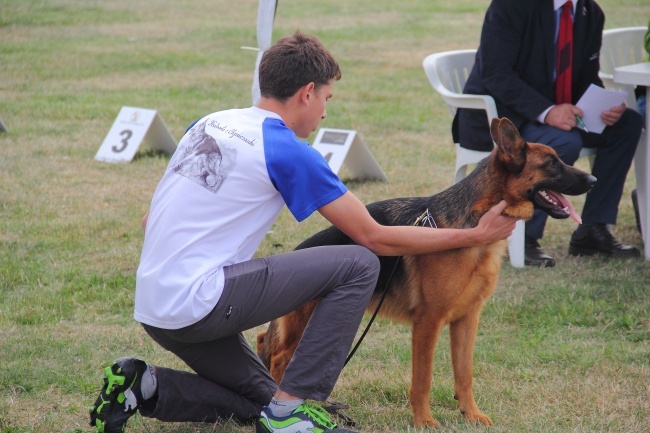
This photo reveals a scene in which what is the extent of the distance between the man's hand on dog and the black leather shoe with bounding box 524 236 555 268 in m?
2.26

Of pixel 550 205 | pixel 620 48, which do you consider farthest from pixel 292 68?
pixel 620 48

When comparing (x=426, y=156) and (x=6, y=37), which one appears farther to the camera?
(x=6, y=37)

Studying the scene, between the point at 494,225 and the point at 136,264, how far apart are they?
289 cm

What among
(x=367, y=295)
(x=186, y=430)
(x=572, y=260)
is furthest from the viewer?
(x=572, y=260)

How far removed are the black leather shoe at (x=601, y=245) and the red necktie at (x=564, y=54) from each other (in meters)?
0.95

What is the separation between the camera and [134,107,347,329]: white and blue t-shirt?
2881 mm

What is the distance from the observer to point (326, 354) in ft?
9.90

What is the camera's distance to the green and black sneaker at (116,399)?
308 centimetres

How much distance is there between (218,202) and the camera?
290cm

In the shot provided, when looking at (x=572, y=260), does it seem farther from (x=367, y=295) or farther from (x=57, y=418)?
(x=57, y=418)

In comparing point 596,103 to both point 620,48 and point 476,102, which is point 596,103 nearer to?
point 476,102

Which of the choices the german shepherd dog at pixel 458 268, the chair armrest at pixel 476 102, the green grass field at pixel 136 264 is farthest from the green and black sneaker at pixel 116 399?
the chair armrest at pixel 476 102

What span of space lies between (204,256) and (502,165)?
1370mm

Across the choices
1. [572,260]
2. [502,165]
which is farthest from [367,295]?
[572,260]
